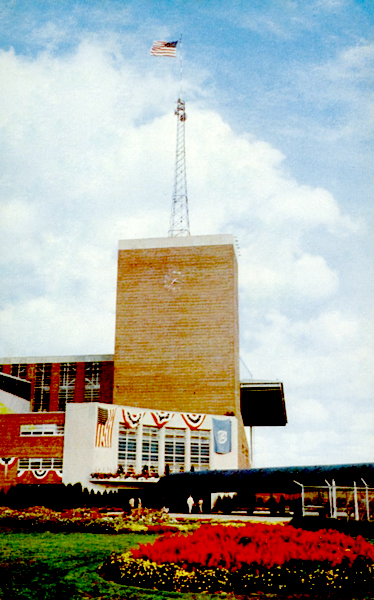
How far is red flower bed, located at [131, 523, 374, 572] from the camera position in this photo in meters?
12.7

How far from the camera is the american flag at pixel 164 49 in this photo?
139 ft

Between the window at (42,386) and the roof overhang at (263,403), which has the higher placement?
the window at (42,386)

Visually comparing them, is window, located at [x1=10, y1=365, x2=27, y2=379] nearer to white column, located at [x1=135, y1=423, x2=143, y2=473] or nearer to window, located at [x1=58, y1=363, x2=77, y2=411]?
window, located at [x1=58, y1=363, x2=77, y2=411]

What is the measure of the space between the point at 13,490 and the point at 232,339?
2246 cm

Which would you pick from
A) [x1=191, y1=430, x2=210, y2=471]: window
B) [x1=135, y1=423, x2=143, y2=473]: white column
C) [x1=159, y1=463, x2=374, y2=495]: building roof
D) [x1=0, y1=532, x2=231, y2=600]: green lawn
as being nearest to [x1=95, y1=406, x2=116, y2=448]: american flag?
[x1=135, y1=423, x2=143, y2=473]: white column

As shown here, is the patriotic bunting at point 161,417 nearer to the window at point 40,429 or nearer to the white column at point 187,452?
the white column at point 187,452

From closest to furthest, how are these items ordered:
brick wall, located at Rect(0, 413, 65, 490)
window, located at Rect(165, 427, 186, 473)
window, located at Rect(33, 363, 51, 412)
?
brick wall, located at Rect(0, 413, 65, 490) → window, located at Rect(165, 427, 186, 473) → window, located at Rect(33, 363, 51, 412)

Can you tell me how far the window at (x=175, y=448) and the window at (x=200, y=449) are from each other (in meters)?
0.85

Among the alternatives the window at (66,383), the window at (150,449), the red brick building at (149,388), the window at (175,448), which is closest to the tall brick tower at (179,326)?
the red brick building at (149,388)

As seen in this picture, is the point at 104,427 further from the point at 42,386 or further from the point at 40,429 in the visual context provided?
the point at 42,386

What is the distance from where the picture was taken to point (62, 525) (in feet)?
92.5

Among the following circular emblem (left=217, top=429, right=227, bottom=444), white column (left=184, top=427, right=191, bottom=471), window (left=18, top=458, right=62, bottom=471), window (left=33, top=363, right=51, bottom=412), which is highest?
window (left=33, top=363, right=51, bottom=412)

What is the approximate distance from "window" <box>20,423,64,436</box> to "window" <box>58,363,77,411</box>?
78.3 feet

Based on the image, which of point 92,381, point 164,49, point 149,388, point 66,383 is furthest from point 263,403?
point 164,49
